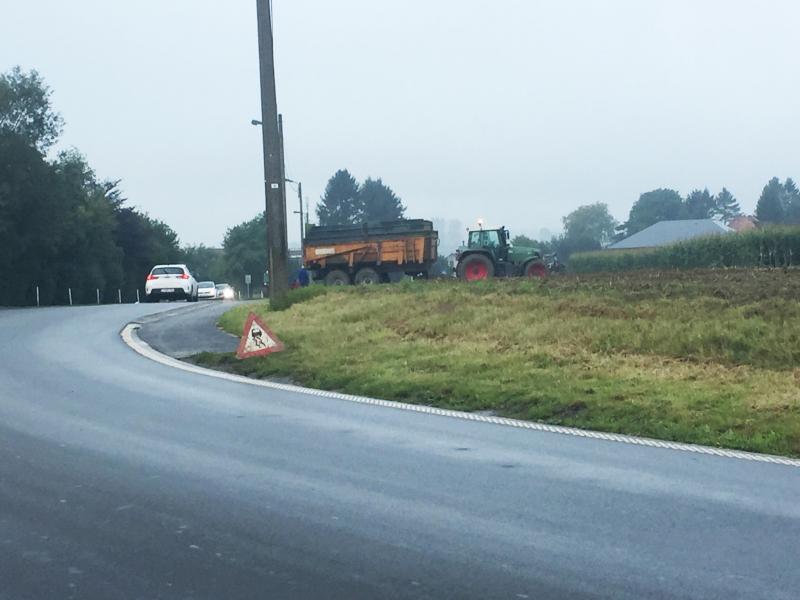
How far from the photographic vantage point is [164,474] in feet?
30.1

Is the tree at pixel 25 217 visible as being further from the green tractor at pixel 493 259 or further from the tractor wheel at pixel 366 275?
the green tractor at pixel 493 259

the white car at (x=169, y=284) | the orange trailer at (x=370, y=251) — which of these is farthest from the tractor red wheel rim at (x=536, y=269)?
the white car at (x=169, y=284)

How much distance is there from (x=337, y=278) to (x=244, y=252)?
121689 mm

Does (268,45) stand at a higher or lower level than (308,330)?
higher

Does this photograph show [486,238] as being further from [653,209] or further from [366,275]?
[653,209]

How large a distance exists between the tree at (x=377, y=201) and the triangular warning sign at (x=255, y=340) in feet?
475

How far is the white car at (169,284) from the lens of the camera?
160 feet

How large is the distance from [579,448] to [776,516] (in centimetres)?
294

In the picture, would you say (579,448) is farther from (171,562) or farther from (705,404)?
(171,562)

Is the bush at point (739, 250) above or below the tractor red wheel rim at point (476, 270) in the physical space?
above

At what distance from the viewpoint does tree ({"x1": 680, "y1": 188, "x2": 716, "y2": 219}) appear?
6698 inches

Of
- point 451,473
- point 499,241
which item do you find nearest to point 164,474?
point 451,473

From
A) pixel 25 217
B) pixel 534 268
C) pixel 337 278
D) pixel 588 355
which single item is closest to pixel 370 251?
pixel 337 278

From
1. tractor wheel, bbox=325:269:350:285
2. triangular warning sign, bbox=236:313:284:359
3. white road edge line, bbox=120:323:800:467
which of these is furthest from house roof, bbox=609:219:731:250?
white road edge line, bbox=120:323:800:467
